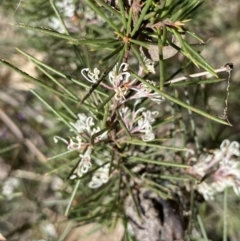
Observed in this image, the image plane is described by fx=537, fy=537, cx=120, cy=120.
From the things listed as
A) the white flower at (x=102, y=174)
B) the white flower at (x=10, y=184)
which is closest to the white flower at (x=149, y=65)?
the white flower at (x=102, y=174)

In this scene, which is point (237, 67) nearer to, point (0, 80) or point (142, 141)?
point (0, 80)

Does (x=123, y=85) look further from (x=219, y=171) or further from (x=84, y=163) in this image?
(x=219, y=171)

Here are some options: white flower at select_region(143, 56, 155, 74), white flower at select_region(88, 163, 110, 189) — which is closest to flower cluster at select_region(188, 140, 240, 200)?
white flower at select_region(88, 163, 110, 189)

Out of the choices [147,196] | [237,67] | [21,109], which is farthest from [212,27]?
[147,196]

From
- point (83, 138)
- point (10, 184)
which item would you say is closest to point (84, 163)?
point (83, 138)

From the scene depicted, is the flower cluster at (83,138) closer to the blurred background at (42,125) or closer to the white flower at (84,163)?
the white flower at (84,163)

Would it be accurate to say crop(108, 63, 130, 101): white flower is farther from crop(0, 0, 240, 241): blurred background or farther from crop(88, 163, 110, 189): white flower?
crop(0, 0, 240, 241): blurred background
